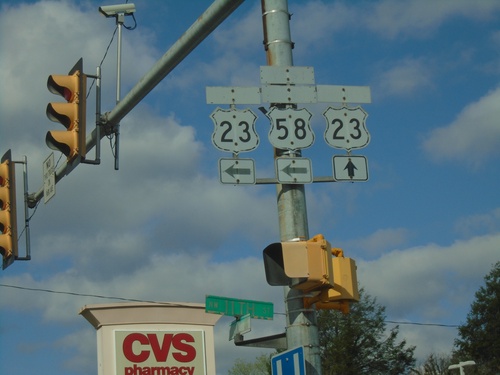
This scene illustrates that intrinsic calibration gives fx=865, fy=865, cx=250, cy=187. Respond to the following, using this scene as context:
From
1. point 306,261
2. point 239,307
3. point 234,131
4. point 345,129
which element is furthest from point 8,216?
point 306,261

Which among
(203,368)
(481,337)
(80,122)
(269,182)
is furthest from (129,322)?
(481,337)

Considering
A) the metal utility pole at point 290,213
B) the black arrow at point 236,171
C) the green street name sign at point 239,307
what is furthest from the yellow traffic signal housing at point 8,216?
the metal utility pole at point 290,213

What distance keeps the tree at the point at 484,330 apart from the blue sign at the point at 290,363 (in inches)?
2202

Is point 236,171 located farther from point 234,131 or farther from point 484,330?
point 484,330

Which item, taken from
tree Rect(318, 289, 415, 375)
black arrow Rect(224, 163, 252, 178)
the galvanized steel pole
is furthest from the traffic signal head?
tree Rect(318, 289, 415, 375)

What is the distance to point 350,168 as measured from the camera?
9.77 meters

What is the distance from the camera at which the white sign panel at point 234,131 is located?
9.50m

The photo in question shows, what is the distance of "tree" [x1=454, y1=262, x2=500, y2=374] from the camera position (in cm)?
6322

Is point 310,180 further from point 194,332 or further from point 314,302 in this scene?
point 194,332

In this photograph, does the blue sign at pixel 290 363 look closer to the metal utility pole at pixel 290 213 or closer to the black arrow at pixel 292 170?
the metal utility pole at pixel 290 213

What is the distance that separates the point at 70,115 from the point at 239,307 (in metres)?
3.21

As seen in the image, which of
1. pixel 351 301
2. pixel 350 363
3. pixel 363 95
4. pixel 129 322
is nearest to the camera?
pixel 351 301

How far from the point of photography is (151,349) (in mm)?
20219

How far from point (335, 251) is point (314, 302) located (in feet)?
1.87
